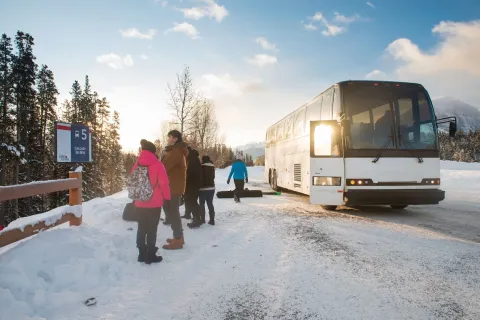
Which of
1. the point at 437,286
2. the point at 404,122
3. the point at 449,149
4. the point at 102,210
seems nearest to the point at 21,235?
the point at 102,210

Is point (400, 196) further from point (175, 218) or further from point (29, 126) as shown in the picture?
point (29, 126)

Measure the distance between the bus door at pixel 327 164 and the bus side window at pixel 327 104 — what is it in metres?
0.73

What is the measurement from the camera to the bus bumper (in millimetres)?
7457

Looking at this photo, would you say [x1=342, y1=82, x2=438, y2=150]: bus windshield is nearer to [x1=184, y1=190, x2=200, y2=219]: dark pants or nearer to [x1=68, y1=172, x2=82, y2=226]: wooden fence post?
[x1=184, y1=190, x2=200, y2=219]: dark pants

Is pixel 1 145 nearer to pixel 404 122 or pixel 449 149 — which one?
pixel 404 122

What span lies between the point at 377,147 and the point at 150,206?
6.31 m

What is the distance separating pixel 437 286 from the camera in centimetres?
350

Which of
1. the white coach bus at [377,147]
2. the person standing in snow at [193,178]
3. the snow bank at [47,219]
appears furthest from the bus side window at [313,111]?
the snow bank at [47,219]

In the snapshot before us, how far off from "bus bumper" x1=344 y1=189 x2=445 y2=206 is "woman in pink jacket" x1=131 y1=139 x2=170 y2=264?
5.40 meters

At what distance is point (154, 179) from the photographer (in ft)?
14.3

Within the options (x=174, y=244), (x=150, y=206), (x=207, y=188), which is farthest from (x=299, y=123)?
(x=150, y=206)

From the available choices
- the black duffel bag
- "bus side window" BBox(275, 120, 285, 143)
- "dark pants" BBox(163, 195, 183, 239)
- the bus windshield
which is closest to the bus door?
the bus windshield

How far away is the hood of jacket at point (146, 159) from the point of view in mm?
4305

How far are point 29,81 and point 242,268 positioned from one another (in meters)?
35.9
